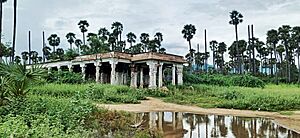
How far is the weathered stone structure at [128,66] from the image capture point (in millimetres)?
35344

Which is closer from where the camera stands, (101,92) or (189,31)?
(101,92)

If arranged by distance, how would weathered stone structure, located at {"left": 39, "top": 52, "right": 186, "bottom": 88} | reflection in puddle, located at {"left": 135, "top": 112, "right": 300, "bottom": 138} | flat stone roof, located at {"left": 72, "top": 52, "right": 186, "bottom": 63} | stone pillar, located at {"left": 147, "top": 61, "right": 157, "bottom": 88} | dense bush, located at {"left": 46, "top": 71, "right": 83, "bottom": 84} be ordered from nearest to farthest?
reflection in puddle, located at {"left": 135, "top": 112, "right": 300, "bottom": 138} < dense bush, located at {"left": 46, "top": 71, "right": 83, "bottom": 84} < stone pillar, located at {"left": 147, "top": 61, "right": 157, "bottom": 88} < flat stone roof, located at {"left": 72, "top": 52, "right": 186, "bottom": 63} < weathered stone structure, located at {"left": 39, "top": 52, "right": 186, "bottom": 88}

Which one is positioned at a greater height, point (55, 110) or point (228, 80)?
point (228, 80)

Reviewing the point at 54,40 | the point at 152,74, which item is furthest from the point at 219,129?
the point at 54,40

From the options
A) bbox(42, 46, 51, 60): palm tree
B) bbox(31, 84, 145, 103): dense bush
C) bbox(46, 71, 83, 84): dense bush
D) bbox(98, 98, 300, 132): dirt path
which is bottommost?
bbox(98, 98, 300, 132): dirt path

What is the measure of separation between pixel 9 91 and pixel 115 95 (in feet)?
46.3

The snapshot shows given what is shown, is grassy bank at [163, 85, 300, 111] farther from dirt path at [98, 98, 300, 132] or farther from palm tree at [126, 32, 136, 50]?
palm tree at [126, 32, 136, 50]

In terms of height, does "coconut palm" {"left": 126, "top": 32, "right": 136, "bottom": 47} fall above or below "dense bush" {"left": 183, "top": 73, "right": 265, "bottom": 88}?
above

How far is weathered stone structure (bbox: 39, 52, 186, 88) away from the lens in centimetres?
3534

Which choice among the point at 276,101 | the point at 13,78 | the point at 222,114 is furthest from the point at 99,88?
the point at 13,78

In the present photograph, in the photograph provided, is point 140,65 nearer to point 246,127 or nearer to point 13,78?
point 246,127

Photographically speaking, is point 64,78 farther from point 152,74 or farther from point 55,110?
point 55,110

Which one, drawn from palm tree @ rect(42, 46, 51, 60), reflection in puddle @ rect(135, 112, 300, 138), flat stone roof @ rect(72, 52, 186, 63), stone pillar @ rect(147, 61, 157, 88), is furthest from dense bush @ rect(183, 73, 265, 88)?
palm tree @ rect(42, 46, 51, 60)

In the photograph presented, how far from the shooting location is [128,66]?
129 feet
